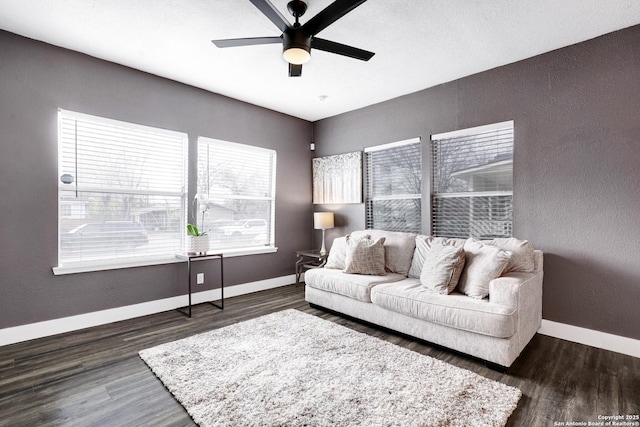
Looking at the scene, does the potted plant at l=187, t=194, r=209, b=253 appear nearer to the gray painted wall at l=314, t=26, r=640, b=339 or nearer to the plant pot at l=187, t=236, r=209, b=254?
the plant pot at l=187, t=236, r=209, b=254

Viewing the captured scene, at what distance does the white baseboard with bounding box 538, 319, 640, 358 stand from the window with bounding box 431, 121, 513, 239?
0.98m

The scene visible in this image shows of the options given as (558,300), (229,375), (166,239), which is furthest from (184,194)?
(558,300)

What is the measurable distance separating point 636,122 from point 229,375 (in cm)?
388

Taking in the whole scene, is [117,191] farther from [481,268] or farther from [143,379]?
[481,268]

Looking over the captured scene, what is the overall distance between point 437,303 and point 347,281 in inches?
39.9

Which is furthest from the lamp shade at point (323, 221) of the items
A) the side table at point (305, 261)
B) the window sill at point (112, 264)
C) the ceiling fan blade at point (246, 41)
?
the ceiling fan blade at point (246, 41)

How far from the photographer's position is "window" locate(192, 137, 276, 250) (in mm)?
4242

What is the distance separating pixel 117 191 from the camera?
11.4 feet

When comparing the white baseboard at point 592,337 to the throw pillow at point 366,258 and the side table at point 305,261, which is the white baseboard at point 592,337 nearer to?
the throw pillow at point 366,258

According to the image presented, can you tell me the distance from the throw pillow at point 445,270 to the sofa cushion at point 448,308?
0.23 feet

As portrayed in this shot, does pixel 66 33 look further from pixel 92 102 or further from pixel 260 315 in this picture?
pixel 260 315

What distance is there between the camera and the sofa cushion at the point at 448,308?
2.34m

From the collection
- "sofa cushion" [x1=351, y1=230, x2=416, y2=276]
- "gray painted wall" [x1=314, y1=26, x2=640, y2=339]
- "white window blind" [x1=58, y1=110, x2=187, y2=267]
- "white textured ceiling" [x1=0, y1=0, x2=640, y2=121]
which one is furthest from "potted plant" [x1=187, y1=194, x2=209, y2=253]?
"gray painted wall" [x1=314, y1=26, x2=640, y2=339]

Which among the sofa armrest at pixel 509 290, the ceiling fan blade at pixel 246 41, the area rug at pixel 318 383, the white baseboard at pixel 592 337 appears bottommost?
the area rug at pixel 318 383
